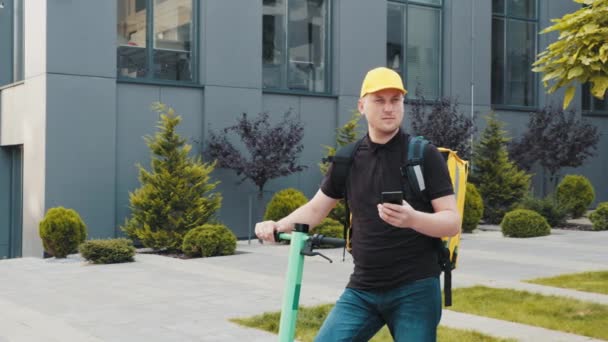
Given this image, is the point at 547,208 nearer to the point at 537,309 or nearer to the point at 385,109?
the point at 537,309

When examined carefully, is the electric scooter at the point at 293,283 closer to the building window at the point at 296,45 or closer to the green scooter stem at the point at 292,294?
the green scooter stem at the point at 292,294

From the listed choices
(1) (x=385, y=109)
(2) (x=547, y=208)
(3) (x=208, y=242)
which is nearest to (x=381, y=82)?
(1) (x=385, y=109)

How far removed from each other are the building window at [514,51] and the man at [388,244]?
1966 centimetres

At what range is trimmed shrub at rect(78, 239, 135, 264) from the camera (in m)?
12.7

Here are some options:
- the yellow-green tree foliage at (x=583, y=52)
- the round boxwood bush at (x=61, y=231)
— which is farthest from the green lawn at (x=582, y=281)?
the round boxwood bush at (x=61, y=231)

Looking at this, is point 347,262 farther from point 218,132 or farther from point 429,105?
point 429,105

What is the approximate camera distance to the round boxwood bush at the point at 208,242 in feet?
44.2

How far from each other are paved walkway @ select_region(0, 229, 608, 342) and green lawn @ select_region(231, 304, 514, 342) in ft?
0.66

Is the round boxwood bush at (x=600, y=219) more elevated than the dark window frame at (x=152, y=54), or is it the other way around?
the dark window frame at (x=152, y=54)

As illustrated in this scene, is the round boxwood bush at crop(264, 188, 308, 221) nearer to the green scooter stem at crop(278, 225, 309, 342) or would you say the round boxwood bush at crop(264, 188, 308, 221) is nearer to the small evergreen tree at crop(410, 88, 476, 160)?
the small evergreen tree at crop(410, 88, 476, 160)

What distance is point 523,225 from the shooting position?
16.8 meters

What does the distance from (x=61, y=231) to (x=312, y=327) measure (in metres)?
7.63

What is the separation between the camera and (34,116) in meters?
15.1

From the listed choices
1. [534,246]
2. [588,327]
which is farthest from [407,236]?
[534,246]
